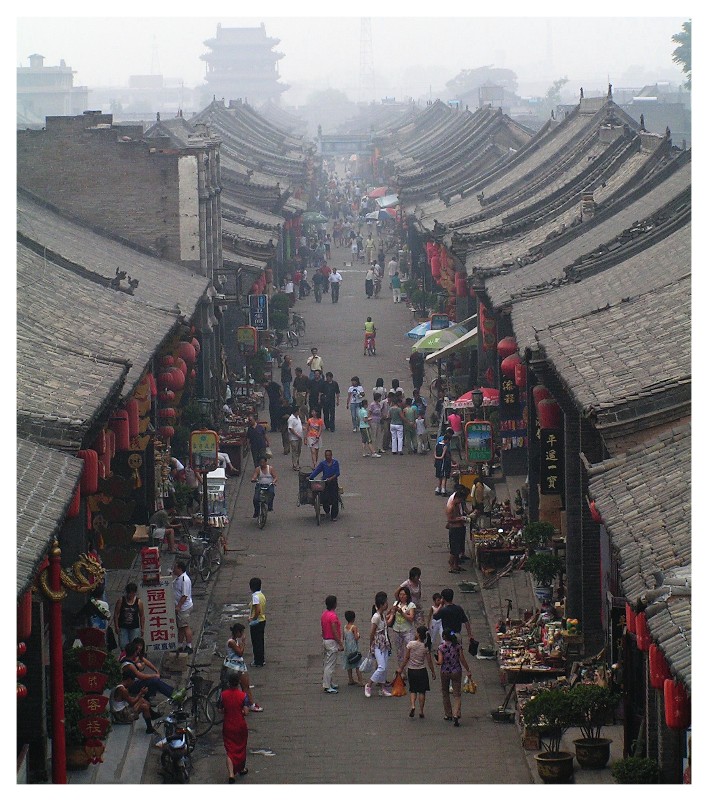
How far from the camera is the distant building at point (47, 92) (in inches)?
5157

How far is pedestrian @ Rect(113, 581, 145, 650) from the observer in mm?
Result: 21703

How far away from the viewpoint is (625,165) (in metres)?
41.9

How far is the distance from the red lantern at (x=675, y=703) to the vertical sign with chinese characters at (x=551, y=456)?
10.9 meters

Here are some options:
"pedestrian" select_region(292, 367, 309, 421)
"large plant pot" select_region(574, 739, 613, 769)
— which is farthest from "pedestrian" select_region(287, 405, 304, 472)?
"large plant pot" select_region(574, 739, 613, 769)

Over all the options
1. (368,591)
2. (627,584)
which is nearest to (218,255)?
(368,591)

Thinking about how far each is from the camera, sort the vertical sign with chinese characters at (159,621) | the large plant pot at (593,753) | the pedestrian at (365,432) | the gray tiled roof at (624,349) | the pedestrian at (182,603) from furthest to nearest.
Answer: the pedestrian at (365,432) → the pedestrian at (182,603) → the vertical sign with chinese characters at (159,621) → the gray tiled roof at (624,349) → the large plant pot at (593,753)

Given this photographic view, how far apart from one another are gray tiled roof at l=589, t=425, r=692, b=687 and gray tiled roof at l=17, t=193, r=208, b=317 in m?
14.2

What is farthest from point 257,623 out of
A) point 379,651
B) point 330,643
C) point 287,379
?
point 287,379

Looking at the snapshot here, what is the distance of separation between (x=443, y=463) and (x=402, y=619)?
11.3 metres

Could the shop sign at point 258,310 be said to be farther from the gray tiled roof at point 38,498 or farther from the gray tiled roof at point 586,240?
the gray tiled roof at point 38,498

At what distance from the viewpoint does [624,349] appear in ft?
71.6

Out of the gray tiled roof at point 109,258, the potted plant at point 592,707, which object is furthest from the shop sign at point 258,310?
the potted plant at point 592,707

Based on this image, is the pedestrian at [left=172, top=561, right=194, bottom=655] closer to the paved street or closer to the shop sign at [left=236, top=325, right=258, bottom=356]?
the paved street

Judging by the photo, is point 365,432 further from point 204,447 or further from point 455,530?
point 455,530
